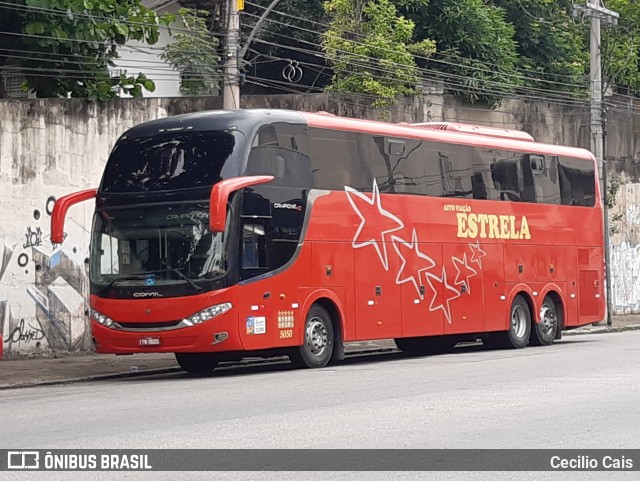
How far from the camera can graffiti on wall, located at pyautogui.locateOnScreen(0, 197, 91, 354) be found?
2400 cm

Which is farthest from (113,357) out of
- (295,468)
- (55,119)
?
(295,468)

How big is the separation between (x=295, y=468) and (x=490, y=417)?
11.6 ft

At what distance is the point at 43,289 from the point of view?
24.5m

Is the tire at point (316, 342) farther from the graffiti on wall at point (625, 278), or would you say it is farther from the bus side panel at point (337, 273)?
the graffiti on wall at point (625, 278)

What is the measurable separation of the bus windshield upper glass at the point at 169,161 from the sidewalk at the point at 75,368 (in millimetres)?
3121

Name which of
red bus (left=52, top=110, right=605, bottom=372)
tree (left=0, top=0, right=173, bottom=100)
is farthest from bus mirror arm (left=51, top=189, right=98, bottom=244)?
tree (left=0, top=0, right=173, bottom=100)

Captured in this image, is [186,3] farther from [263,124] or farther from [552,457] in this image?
[552,457]

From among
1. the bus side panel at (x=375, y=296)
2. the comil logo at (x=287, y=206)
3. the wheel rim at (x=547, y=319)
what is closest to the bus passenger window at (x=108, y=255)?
the comil logo at (x=287, y=206)

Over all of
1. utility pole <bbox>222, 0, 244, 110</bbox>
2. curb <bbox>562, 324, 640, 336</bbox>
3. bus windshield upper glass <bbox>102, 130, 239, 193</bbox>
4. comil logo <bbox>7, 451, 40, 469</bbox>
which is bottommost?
curb <bbox>562, 324, 640, 336</bbox>

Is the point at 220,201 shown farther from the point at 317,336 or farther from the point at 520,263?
the point at 520,263

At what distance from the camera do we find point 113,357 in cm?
2448

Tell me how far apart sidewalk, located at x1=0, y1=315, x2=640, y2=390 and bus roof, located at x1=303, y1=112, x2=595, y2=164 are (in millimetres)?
5106

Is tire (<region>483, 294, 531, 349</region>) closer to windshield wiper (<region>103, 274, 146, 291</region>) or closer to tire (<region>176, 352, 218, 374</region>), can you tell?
tire (<region>176, 352, 218, 374</region>)

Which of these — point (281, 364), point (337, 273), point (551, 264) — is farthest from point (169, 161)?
point (551, 264)
